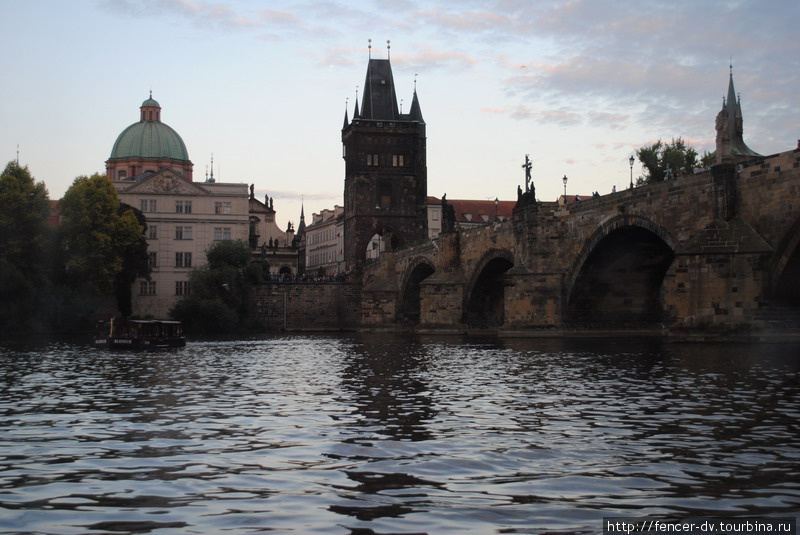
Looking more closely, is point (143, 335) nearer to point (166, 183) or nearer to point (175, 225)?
point (175, 225)

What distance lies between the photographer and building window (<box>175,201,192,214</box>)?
87.4 metres

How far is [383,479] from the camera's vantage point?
10.1 meters

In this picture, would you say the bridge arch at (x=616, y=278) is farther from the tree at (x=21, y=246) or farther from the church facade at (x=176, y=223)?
the church facade at (x=176, y=223)

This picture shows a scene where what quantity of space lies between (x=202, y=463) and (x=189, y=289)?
250 ft

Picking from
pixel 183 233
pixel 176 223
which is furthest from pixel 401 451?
pixel 176 223

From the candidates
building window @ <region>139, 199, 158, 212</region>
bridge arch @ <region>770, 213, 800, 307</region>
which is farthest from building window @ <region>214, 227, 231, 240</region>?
bridge arch @ <region>770, 213, 800, 307</region>

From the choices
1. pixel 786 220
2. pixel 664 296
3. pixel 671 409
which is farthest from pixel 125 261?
pixel 671 409

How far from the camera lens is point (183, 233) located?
87.2 metres

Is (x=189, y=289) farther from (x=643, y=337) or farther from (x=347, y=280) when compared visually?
(x=643, y=337)

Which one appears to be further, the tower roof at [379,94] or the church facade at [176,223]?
the tower roof at [379,94]

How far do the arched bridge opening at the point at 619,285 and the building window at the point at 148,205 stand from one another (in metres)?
51.5

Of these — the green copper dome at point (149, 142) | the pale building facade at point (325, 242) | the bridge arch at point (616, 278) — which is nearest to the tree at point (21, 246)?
the bridge arch at point (616, 278)

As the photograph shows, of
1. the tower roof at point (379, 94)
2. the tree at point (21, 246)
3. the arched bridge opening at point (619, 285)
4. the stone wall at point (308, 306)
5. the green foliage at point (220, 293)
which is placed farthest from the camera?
the tower roof at point (379, 94)

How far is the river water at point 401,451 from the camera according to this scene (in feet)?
27.9
